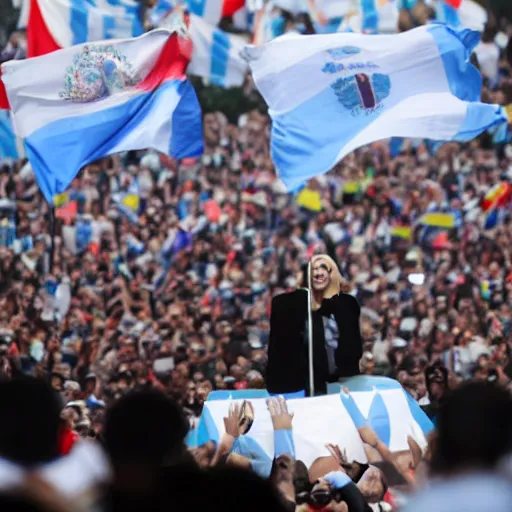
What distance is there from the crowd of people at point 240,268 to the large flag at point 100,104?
1345mm

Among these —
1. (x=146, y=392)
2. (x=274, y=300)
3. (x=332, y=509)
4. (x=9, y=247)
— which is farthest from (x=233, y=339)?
(x=146, y=392)

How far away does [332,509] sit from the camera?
7031 mm

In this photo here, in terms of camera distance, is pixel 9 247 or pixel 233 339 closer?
pixel 233 339

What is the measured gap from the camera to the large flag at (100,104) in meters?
12.1

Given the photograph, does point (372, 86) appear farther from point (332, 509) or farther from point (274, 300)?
point (332, 509)

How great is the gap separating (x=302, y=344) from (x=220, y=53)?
6101 millimetres

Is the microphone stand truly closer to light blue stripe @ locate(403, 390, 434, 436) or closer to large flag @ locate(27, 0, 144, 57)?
light blue stripe @ locate(403, 390, 434, 436)

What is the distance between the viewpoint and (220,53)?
1434cm

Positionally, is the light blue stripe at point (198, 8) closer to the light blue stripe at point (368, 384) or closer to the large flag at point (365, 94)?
the large flag at point (365, 94)

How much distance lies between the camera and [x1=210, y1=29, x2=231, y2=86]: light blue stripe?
14.2 m

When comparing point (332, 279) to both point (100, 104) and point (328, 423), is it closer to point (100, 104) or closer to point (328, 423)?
point (328, 423)

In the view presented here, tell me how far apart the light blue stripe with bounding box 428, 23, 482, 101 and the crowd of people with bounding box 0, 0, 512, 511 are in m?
2.21

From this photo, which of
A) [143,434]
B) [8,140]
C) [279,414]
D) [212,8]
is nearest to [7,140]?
[8,140]

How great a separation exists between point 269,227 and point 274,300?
36.9ft
